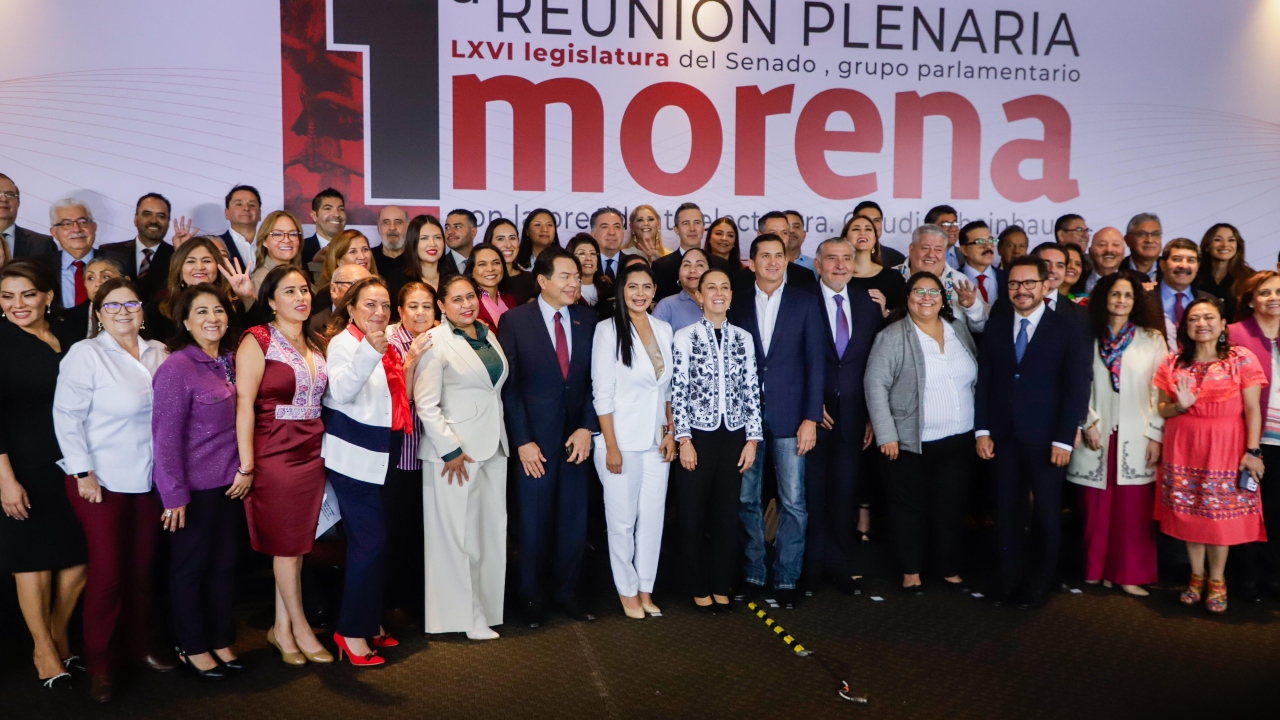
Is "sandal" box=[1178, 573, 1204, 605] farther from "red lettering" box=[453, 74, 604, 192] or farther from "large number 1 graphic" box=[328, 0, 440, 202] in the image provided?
"large number 1 graphic" box=[328, 0, 440, 202]

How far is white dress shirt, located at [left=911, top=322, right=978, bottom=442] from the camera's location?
14.7 ft

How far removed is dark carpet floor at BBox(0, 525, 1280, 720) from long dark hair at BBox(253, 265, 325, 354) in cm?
130

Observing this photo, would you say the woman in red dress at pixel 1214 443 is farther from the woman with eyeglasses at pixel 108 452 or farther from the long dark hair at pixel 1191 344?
the woman with eyeglasses at pixel 108 452

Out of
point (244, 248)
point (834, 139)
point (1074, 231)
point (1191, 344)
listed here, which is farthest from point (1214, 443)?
point (244, 248)

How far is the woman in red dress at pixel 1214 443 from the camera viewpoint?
4395mm

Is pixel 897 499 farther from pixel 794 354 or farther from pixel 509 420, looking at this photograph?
pixel 509 420

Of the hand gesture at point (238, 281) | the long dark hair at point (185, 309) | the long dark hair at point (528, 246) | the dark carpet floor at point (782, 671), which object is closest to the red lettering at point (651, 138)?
the long dark hair at point (528, 246)

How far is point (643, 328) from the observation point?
13.8 ft

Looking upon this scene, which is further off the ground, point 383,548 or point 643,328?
point 643,328

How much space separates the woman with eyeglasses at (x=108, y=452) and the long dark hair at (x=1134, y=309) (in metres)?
4.20

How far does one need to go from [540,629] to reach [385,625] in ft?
2.25

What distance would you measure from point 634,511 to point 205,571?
1.78m

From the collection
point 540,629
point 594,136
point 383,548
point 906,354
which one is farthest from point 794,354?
point 594,136

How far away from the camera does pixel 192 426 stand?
3.44 meters
